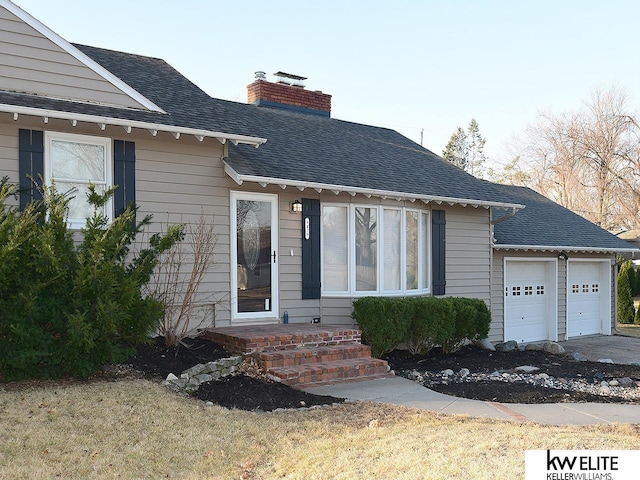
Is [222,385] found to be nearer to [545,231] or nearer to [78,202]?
[78,202]

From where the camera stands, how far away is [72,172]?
788 centimetres

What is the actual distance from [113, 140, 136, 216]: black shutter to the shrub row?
4163 mm

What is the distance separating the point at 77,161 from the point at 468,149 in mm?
49604

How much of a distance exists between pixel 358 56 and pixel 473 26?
5.95m

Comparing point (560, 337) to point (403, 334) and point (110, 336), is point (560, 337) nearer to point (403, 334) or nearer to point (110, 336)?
point (403, 334)

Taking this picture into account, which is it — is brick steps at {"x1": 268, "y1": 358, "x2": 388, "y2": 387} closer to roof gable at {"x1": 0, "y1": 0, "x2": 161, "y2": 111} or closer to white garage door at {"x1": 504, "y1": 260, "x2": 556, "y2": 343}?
roof gable at {"x1": 0, "y1": 0, "x2": 161, "y2": 111}

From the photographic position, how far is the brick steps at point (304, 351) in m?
7.50

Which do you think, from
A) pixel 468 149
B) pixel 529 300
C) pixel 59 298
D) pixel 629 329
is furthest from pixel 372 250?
pixel 468 149

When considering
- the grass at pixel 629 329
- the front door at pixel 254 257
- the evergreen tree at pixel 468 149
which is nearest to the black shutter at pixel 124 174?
the front door at pixel 254 257

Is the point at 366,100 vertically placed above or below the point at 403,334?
above

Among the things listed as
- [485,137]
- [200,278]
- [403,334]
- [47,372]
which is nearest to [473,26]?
[403,334]

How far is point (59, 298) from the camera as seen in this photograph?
6266 mm

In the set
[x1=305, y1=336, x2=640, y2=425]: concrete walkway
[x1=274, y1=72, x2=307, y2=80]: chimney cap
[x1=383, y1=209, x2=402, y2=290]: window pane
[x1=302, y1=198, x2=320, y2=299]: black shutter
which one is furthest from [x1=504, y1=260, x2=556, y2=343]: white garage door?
[x1=305, y1=336, x2=640, y2=425]: concrete walkway

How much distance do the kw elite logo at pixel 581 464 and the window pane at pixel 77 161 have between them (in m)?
6.59
